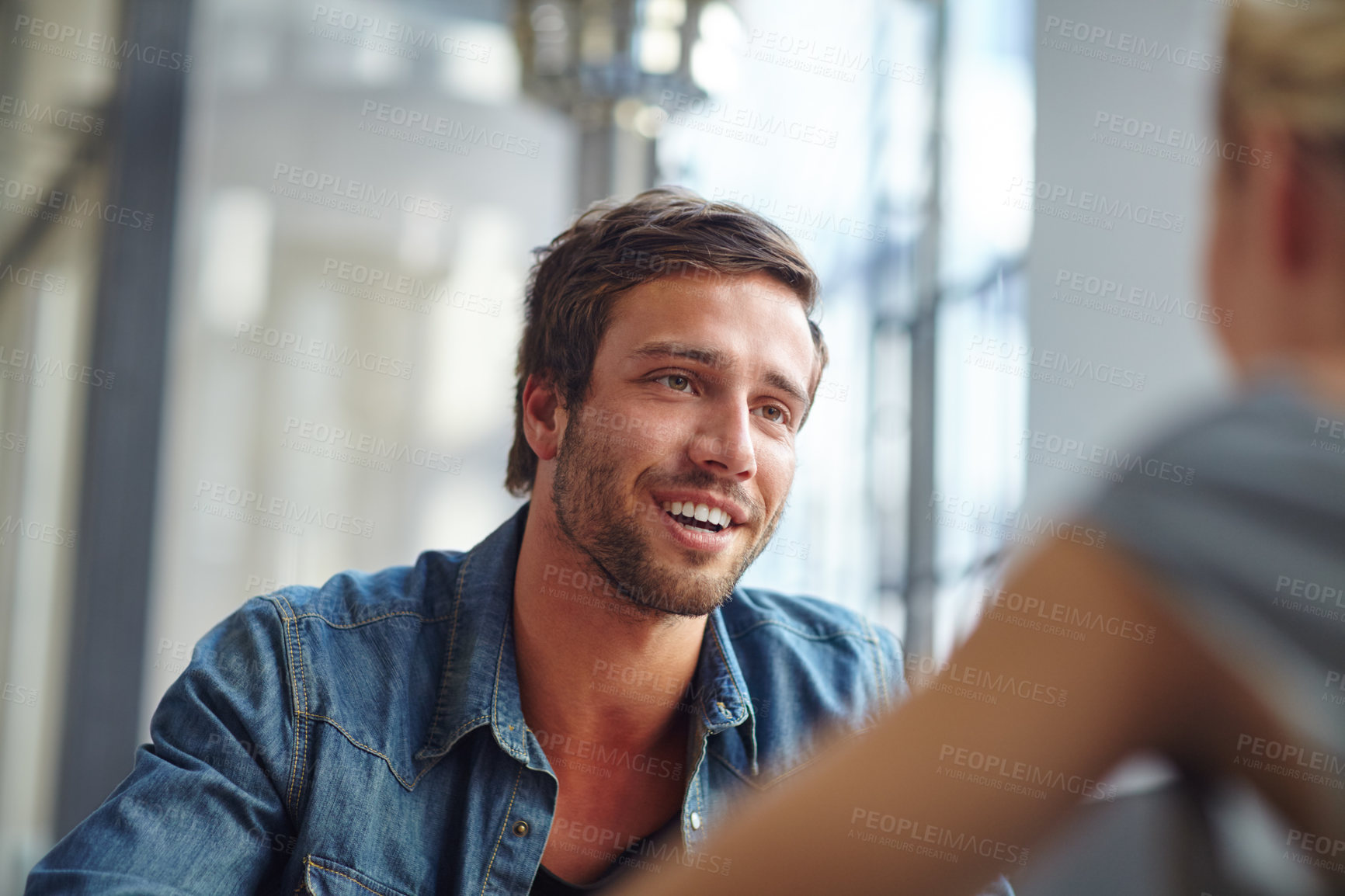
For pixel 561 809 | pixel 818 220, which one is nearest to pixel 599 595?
pixel 561 809

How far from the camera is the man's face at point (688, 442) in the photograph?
149cm

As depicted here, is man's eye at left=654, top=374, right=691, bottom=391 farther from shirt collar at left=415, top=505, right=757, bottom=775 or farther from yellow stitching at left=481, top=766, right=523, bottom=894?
yellow stitching at left=481, top=766, right=523, bottom=894

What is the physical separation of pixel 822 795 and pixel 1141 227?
3294mm

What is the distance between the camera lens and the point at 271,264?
440cm

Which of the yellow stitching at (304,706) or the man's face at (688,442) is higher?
the man's face at (688,442)

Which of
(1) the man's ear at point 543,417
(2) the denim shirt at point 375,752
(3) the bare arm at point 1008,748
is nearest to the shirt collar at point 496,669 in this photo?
(2) the denim shirt at point 375,752

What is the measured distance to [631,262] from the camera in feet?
5.23

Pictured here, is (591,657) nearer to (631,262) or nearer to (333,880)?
(333,880)

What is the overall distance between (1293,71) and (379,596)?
1.29 m

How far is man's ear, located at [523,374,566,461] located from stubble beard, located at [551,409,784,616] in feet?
0.37

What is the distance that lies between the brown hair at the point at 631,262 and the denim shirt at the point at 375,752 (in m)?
0.29

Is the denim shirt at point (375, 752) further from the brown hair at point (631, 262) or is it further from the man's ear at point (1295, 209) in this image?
the man's ear at point (1295, 209)

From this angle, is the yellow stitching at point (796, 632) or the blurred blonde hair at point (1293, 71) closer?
the blurred blonde hair at point (1293, 71)

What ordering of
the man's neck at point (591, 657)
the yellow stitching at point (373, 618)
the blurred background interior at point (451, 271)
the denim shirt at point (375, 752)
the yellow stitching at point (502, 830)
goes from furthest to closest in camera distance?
the blurred background interior at point (451, 271)
the man's neck at point (591, 657)
the yellow stitching at point (373, 618)
the yellow stitching at point (502, 830)
the denim shirt at point (375, 752)
